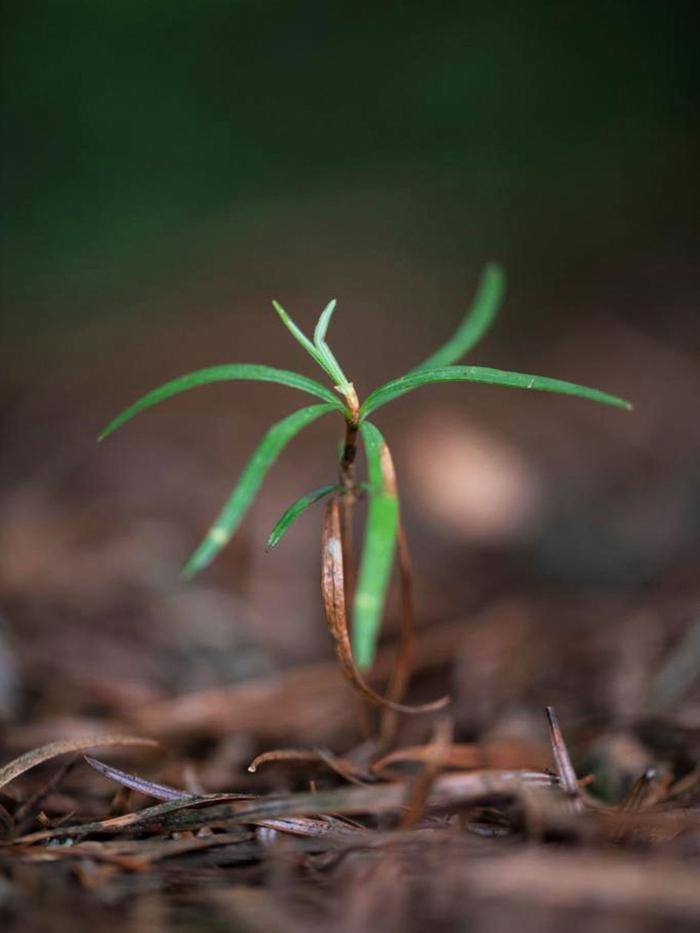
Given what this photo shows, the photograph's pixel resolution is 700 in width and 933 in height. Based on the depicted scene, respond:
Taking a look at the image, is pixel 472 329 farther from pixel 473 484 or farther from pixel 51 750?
pixel 473 484

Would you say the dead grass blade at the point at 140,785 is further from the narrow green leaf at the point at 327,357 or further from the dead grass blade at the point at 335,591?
the narrow green leaf at the point at 327,357

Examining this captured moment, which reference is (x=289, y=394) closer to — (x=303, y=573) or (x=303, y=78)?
(x=303, y=573)

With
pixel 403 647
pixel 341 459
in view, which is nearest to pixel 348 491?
pixel 341 459

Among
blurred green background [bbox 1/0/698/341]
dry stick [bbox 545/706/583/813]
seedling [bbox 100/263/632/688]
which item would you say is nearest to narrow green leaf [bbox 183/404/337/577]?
seedling [bbox 100/263/632/688]

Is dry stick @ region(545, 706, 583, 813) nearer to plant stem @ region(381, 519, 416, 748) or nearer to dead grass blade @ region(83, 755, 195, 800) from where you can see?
plant stem @ region(381, 519, 416, 748)

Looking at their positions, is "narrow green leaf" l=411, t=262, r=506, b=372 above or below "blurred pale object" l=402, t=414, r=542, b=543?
above
